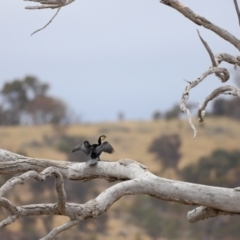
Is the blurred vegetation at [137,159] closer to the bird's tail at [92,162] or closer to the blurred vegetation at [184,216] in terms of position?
the blurred vegetation at [184,216]

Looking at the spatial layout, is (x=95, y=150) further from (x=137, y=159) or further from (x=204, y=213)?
(x=137, y=159)

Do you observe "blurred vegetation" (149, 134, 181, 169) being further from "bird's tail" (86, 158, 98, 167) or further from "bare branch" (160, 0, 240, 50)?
"bare branch" (160, 0, 240, 50)

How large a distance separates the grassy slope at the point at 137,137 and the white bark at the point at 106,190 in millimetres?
26450

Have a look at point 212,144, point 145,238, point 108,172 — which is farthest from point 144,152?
point 108,172

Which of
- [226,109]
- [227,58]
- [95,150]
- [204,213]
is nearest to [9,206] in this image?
[204,213]

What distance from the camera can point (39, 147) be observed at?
116 ft

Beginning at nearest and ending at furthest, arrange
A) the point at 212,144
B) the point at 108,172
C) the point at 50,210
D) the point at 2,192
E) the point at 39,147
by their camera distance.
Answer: the point at 2,192
the point at 50,210
the point at 108,172
the point at 39,147
the point at 212,144

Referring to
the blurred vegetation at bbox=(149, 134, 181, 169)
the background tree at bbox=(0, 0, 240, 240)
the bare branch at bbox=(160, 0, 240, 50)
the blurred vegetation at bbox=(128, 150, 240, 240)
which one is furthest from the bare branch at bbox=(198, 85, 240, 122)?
the blurred vegetation at bbox=(149, 134, 181, 169)

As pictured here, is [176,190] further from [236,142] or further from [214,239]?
[236,142]

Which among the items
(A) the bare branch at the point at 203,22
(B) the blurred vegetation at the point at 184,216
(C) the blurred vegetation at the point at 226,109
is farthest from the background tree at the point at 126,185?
(C) the blurred vegetation at the point at 226,109

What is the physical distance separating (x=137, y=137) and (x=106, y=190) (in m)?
34.4

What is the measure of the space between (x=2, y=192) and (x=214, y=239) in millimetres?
23820

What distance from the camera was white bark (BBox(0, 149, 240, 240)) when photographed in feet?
13.8

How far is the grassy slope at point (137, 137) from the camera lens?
113 ft
